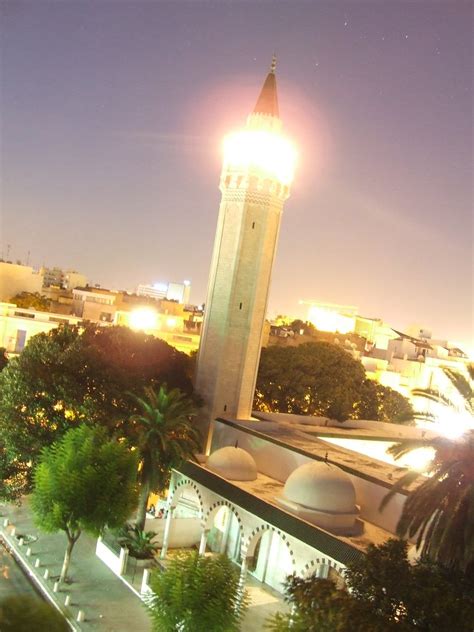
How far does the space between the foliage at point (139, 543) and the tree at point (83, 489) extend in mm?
2073

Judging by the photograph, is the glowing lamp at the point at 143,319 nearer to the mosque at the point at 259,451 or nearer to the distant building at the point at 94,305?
the distant building at the point at 94,305

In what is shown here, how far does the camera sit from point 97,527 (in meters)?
Result: 19.7

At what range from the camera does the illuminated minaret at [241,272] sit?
105 feet

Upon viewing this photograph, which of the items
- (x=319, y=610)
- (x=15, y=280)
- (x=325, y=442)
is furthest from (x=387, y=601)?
(x=15, y=280)

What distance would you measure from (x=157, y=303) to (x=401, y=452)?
64307mm

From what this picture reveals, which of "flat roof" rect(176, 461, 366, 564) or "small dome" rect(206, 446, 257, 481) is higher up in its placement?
"small dome" rect(206, 446, 257, 481)

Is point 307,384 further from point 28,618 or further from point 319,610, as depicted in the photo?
point 28,618

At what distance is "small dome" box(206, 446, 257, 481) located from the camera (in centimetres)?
2356

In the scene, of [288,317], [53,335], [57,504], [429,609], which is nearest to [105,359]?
[53,335]

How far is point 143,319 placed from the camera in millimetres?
63031

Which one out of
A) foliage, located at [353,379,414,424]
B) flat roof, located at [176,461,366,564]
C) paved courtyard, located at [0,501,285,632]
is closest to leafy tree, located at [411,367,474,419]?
flat roof, located at [176,461,366,564]

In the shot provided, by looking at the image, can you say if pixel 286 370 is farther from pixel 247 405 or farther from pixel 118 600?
pixel 118 600

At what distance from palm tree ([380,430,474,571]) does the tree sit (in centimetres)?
955

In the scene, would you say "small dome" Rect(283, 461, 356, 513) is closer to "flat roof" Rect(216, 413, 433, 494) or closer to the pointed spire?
"flat roof" Rect(216, 413, 433, 494)
